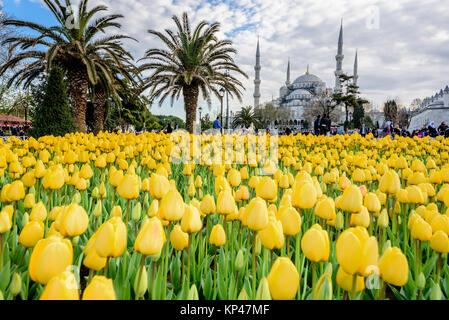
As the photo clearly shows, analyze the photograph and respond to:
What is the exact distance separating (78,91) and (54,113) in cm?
479

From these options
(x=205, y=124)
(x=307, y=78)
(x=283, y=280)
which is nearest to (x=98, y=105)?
(x=283, y=280)

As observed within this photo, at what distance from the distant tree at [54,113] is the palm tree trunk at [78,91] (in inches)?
134

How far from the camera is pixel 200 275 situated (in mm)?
1765

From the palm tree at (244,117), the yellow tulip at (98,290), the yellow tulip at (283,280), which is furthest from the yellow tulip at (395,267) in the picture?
the palm tree at (244,117)

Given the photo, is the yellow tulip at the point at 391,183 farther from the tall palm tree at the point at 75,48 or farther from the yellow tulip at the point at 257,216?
the tall palm tree at the point at 75,48

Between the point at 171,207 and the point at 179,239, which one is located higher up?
the point at 171,207

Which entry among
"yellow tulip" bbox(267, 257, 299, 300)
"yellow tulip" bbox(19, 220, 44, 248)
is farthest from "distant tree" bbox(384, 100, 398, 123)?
"yellow tulip" bbox(19, 220, 44, 248)

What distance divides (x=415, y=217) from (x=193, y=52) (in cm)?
1562

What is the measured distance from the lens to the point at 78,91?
1470cm

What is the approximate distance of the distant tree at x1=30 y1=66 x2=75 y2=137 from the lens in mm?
10117

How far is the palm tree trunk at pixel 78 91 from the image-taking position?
A: 14.4 meters

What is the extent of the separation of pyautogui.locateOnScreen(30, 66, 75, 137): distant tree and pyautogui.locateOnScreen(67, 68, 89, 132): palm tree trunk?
339 centimetres

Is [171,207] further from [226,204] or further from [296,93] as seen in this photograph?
[296,93]
